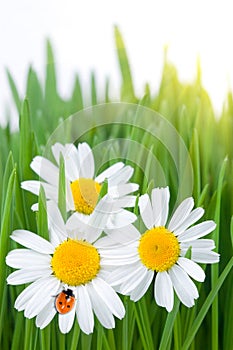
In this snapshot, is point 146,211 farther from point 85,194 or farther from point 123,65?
point 123,65

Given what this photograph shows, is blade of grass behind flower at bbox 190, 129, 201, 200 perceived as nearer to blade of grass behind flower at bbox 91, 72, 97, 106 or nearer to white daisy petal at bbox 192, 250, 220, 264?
white daisy petal at bbox 192, 250, 220, 264

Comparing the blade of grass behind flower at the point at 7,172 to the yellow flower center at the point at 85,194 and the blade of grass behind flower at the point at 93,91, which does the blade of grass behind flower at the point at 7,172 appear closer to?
the yellow flower center at the point at 85,194

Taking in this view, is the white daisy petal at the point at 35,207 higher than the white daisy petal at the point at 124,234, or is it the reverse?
the white daisy petal at the point at 35,207

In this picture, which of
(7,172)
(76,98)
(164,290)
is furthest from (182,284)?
(76,98)

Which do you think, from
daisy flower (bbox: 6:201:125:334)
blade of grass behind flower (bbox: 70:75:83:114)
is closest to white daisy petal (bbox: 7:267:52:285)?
daisy flower (bbox: 6:201:125:334)

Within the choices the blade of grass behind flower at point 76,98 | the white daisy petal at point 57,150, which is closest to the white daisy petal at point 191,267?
the white daisy petal at point 57,150
